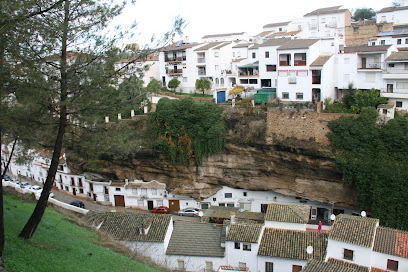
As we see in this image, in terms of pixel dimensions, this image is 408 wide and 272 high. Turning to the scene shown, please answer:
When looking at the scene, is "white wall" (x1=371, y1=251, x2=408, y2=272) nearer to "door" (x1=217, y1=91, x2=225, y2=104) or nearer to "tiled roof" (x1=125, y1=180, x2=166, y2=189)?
"tiled roof" (x1=125, y1=180, x2=166, y2=189)

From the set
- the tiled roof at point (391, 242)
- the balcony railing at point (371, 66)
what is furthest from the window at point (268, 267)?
the balcony railing at point (371, 66)

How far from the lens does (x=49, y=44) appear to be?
12.0m

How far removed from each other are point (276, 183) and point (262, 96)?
770 centimetres

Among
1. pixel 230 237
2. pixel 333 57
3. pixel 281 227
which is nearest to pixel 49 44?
pixel 230 237

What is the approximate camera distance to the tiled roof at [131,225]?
22172 millimetres

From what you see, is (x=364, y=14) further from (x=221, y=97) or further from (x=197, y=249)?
(x=197, y=249)

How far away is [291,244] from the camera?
21234 mm

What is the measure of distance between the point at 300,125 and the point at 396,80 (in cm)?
832

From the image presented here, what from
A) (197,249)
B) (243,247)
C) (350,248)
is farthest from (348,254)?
(197,249)

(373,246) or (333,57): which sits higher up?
(333,57)

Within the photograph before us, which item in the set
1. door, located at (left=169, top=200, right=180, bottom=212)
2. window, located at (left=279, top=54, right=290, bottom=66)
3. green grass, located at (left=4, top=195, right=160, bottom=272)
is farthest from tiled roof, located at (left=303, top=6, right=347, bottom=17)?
green grass, located at (left=4, top=195, right=160, bottom=272)

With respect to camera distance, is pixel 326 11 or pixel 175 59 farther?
pixel 326 11

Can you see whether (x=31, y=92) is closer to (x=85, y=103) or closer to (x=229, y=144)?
(x=85, y=103)

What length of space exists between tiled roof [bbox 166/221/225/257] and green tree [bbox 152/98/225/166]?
7.67 m
